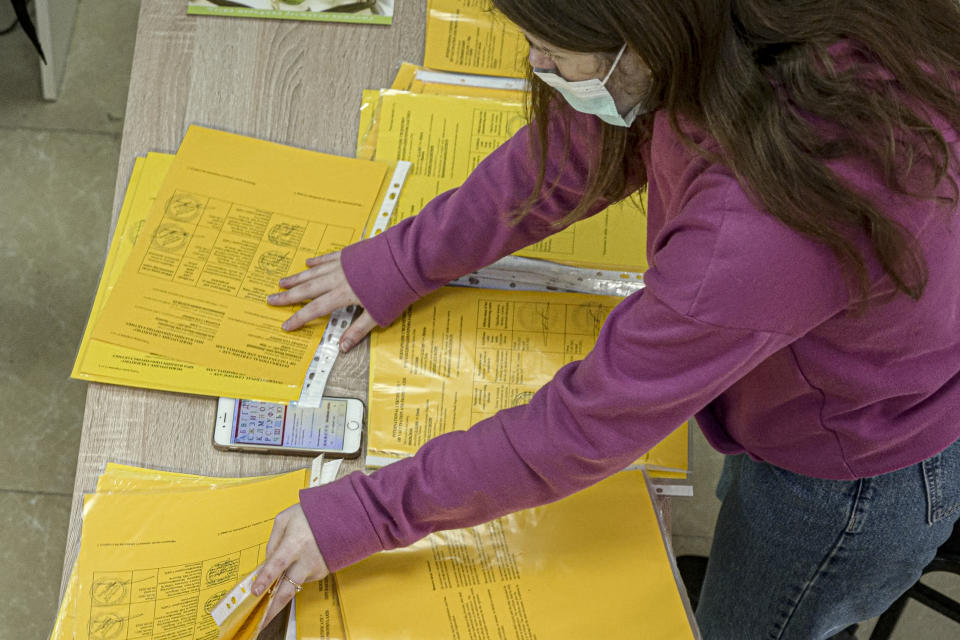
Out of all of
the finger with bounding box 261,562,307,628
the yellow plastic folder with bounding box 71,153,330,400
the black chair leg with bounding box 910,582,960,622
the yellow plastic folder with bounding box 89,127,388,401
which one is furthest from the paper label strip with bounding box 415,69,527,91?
the black chair leg with bounding box 910,582,960,622

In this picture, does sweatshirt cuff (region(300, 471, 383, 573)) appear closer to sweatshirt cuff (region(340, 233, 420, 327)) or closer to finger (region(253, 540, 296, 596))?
finger (region(253, 540, 296, 596))

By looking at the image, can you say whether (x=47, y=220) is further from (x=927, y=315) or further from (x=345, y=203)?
(x=927, y=315)

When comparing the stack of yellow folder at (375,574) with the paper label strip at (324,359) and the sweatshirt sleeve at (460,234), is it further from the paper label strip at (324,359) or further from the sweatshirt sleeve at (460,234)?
the sweatshirt sleeve at (460,234)

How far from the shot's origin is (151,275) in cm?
113

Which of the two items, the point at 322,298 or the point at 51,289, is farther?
the point at 51,289

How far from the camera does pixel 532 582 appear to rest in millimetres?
953

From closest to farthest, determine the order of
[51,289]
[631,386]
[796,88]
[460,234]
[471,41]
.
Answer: [796,88] < [631,386] < [460,234] < [471,41] < [51,289]

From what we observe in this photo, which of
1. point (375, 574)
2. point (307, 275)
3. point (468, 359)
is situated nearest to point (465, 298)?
point (468, 359)

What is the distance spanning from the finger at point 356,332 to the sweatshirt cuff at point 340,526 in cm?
24


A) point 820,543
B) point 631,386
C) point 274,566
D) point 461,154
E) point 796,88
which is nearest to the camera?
point 796,88

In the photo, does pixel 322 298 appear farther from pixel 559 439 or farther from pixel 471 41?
pixel 471 41

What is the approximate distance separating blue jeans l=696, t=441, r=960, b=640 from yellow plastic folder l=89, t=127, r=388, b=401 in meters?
0.53

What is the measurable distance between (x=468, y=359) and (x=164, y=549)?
39cm

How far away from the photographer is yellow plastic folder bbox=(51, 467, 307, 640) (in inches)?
35.5
